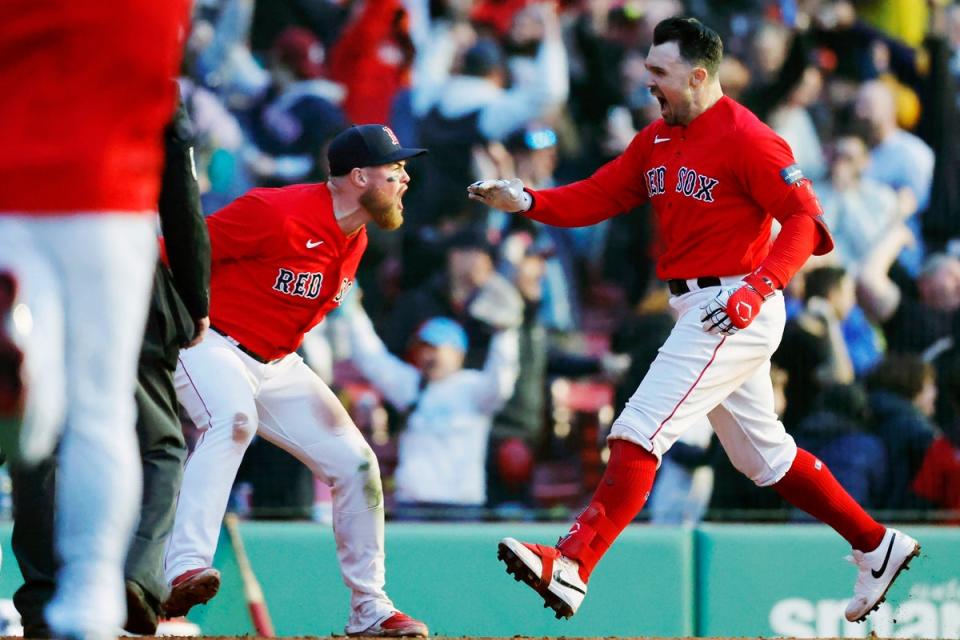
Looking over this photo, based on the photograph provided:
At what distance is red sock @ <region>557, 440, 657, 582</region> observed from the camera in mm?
5066

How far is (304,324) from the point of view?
5.72 meters

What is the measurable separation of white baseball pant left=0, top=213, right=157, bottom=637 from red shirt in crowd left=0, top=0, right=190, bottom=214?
6cm

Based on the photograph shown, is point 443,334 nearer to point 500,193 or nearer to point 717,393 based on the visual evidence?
point 500,193

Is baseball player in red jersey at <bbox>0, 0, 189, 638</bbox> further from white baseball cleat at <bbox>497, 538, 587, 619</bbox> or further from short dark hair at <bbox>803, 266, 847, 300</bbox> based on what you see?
short dark hair at <bbox>803, 266, 847, 300</bbox>

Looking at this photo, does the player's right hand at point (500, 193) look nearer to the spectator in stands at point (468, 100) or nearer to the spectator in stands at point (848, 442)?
the spectator in stands at point (468, 100)

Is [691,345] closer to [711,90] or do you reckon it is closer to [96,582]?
[711,90]

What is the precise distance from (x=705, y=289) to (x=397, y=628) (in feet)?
5.59

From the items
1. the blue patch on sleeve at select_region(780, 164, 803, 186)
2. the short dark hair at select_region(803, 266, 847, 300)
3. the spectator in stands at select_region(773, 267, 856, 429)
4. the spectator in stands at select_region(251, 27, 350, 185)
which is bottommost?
the spectator in stands at select_region(773, 267, 856, 429)

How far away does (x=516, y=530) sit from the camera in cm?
693

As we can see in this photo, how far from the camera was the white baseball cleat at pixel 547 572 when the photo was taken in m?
4.88

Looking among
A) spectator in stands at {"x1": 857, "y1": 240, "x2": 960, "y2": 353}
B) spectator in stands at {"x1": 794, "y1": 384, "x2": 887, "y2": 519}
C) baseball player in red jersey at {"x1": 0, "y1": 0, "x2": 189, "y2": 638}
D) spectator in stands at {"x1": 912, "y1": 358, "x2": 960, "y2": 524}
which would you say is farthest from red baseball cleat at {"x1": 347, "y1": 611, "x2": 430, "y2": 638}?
spectator in stands at {"x1": 857, "y1": 240, "x2": 960, "y2": 353}

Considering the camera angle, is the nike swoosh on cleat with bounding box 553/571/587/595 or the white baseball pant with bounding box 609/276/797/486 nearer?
the nike swoosh on cleat with bounding box 553/571/587/595

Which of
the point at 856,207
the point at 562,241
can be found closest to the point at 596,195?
the point at 562,241

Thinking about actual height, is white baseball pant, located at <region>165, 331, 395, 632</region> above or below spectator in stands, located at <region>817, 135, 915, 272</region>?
below
